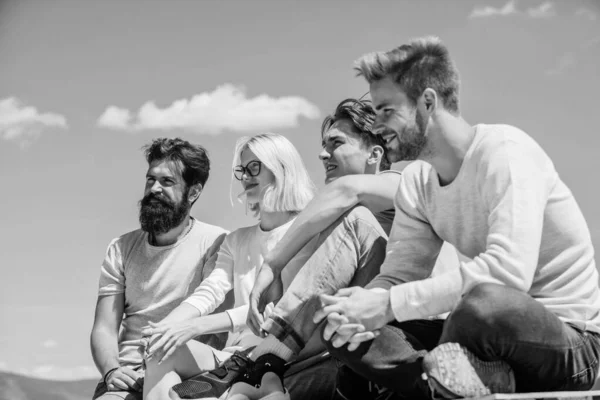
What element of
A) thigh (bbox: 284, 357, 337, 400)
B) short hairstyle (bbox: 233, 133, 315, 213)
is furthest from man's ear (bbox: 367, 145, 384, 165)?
thigh (bbox: 284, 357, 337, 400)

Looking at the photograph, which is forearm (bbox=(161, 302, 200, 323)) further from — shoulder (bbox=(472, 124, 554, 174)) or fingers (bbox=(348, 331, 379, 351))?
shoulder (bbox=(472, 124, 554, 174))

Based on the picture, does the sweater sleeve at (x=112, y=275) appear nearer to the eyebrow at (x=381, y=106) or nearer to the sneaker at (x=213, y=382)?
the sneaker at (x=213, y=382)

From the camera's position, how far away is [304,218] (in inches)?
137

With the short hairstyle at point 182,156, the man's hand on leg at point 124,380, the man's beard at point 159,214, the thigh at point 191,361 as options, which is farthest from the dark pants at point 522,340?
the short hairstyle at point 182,156

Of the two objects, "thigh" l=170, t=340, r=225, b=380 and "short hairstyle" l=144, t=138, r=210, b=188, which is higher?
"short hairstyle" l=144, t=138, r=210, b=188

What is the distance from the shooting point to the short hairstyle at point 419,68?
2799mm

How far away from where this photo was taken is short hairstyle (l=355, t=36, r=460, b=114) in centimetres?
280

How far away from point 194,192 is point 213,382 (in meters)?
2.14

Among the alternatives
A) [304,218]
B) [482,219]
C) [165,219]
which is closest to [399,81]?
[482,219]

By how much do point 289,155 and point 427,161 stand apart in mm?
1683

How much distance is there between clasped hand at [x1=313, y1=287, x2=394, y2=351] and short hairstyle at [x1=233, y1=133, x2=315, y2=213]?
5.57ft

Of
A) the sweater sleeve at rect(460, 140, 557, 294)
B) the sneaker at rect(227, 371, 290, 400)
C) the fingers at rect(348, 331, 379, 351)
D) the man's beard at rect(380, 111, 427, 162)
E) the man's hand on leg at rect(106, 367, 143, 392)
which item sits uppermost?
the man's beard at rect(380, 111, 427, 162)

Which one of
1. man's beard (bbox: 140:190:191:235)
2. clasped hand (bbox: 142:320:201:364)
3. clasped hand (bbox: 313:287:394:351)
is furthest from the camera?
man's beard (bbox: 140:190:191:235)

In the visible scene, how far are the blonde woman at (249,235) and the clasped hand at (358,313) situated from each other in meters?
1.34
